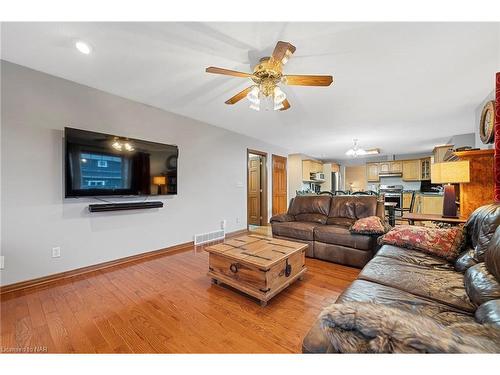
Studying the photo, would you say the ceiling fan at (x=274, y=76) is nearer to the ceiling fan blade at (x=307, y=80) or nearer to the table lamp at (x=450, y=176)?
the ceiling fan blade at (x=307, y=80)

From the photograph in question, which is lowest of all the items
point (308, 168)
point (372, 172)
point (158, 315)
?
point (158, 315)

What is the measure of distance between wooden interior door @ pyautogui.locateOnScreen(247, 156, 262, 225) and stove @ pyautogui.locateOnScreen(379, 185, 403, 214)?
14.2 ft

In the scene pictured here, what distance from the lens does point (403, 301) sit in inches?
46.8

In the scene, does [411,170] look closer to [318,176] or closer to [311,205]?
[318,176]

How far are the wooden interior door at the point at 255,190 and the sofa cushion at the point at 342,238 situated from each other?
2804 millimetres

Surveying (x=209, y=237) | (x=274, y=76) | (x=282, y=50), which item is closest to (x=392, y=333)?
(x=282, y=50)

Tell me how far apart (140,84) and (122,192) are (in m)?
1.46

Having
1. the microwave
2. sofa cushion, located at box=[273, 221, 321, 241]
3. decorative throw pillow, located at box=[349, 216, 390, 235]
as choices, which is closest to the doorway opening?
sofa cushion, located at box=[273, 221, 321, 241]

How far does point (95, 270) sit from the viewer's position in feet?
8.63

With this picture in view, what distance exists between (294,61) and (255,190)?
407 centimetres

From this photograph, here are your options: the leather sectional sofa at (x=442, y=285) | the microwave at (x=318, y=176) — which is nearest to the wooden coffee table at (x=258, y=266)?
the leather sectional sofa at (x=442, y=285)

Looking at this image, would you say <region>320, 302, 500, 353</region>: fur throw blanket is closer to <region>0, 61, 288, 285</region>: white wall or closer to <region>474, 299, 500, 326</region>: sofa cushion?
<region>474, 299, 500, 326</region>: sofa cushion

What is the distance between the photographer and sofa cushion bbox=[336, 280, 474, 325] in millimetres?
1047
